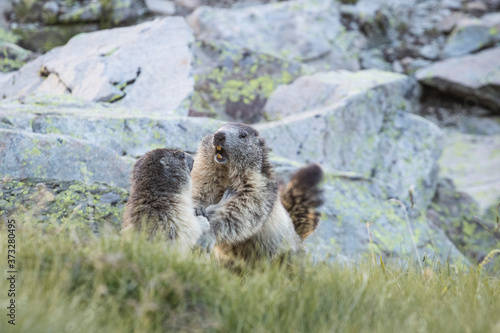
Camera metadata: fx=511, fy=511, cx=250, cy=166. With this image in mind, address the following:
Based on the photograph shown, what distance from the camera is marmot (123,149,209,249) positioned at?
495 cm

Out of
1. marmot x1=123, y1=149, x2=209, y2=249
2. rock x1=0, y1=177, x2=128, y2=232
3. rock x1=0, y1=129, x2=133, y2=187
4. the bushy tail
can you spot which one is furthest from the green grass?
the bushy tail

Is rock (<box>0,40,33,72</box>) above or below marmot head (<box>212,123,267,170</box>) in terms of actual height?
below

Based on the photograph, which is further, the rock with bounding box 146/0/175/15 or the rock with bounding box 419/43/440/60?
the rock with bounding box 419/43/440/60

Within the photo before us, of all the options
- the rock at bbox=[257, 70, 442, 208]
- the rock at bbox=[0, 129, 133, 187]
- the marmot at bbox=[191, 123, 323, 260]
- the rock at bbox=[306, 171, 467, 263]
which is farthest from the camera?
the rock at bbox=[257, 70, 442, 208]

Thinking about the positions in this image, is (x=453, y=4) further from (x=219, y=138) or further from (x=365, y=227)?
(x=219, y=138)

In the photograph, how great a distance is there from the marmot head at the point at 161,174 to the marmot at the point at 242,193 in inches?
26.0

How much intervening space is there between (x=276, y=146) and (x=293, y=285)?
596 centimetres

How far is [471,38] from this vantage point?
14555 millimetres

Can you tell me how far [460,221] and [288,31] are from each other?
704 cm

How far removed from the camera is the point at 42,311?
9.37 ft

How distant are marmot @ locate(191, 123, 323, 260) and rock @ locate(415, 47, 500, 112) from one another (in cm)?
885

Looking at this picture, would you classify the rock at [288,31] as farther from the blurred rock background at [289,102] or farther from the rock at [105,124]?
the rock at [105,124]

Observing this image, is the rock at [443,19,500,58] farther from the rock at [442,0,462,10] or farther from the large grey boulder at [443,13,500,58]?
the rock at [442,0,462,10]

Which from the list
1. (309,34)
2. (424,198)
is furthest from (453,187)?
(309,34)
